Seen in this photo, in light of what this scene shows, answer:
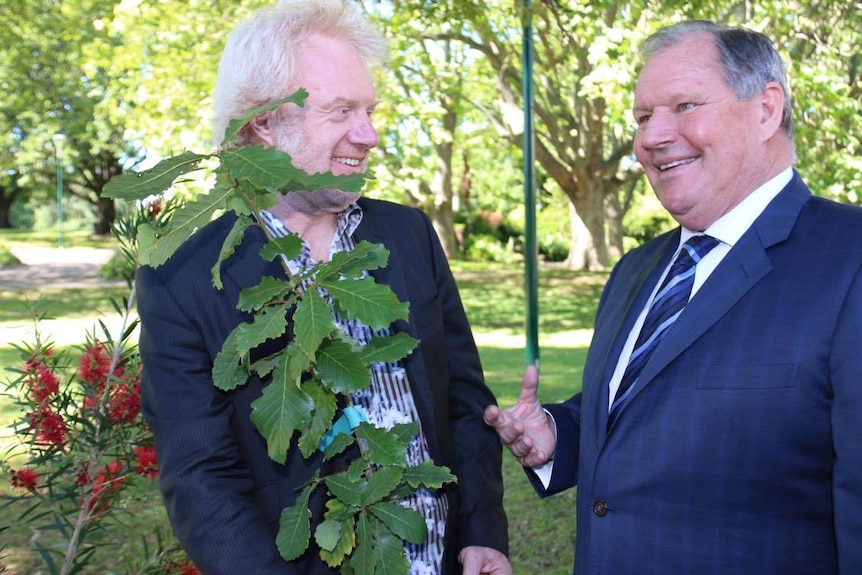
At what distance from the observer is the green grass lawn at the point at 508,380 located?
5.15 metres

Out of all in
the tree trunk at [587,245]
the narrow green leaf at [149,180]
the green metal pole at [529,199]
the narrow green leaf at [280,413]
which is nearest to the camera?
the narrow green leaf at [149,180]

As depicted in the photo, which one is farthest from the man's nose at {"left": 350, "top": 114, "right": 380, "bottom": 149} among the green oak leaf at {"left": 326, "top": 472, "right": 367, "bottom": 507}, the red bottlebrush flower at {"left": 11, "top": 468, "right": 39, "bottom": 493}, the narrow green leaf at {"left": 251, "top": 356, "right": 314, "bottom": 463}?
the red bottlebrush flower at {"left": 11, "top": 468, "right": 39, "bottom": 493}

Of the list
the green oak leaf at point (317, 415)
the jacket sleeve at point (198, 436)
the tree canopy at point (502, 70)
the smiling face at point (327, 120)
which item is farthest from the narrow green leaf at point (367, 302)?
the tree canopy at point (502, 70)

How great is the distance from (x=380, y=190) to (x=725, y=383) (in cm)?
1059

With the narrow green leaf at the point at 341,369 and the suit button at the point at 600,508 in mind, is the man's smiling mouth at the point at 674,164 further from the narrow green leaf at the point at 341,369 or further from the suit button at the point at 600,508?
the narrow green leaf at the point at 341,369

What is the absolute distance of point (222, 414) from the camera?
7.02ft

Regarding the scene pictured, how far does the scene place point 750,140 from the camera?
7.20 ft

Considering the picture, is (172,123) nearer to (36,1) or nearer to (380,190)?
(380,190)

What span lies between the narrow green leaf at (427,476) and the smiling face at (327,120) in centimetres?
80

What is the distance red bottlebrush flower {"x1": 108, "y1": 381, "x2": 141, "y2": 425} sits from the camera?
2912 millimetres

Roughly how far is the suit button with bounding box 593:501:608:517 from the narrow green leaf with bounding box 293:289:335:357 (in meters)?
0.94

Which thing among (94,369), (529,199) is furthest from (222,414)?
(529,199)

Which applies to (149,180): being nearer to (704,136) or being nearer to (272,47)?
(272,47)

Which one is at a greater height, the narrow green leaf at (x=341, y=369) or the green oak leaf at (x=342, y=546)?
the narrow green leaf at (x=341, y=369)
